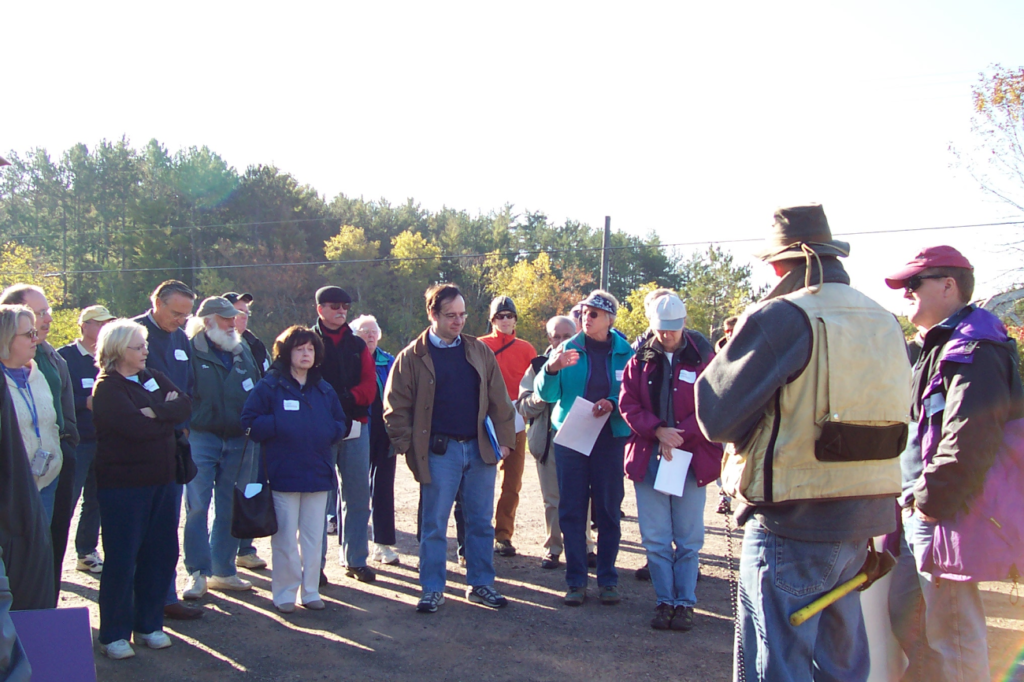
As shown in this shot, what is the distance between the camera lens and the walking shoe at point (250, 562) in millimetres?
6371

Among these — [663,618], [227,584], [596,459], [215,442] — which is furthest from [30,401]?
[663,618]

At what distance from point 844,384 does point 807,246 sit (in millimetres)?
545

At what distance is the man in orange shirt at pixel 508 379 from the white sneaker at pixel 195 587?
8.33ft

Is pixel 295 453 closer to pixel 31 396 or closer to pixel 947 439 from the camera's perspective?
pixel 31 396

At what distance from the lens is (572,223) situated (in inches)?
2630

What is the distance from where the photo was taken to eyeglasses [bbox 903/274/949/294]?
3531 millimetres

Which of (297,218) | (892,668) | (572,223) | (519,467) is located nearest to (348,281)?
(297,218)

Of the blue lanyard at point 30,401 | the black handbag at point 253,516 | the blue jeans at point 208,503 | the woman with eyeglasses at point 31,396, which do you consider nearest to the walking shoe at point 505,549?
the blue jeans at point 208,503

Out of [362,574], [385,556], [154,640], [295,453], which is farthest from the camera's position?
[385,556]

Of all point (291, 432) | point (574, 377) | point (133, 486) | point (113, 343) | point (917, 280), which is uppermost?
point (917, 280)

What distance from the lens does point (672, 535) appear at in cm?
509

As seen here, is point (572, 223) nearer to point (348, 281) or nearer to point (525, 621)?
point (348, 281)

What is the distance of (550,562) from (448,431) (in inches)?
70.9

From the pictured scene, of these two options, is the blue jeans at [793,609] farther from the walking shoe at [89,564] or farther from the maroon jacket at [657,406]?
the walking shoe at [89,564]
